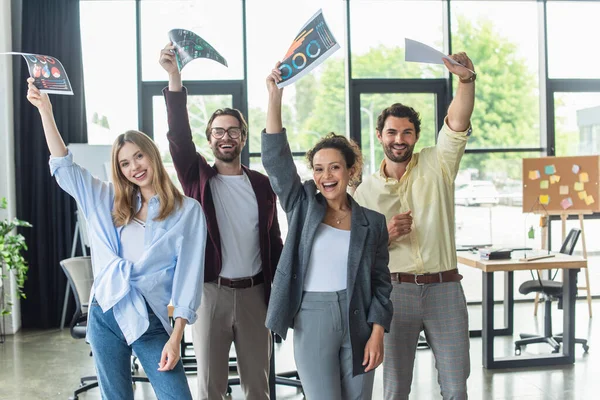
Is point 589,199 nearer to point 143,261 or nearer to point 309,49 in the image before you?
point 309,49

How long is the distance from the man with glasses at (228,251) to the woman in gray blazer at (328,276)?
21.5 inches

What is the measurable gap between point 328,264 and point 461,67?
917 millimetres

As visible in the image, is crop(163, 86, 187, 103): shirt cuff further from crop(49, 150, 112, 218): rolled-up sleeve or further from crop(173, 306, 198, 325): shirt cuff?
crop(173, 306, 198, 325): shirt cuff

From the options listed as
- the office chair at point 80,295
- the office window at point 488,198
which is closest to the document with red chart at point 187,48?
the office chair at point 80,295

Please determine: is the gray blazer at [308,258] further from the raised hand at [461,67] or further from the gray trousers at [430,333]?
the raised hand at [461,67]

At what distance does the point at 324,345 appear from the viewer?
2.15 m

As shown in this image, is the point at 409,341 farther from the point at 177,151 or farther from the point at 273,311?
the point at 177,151

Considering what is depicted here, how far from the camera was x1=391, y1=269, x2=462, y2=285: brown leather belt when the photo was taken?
2621 mm

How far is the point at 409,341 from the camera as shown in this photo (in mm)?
2633

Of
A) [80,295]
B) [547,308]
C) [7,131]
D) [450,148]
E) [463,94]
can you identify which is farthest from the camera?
[7,131]

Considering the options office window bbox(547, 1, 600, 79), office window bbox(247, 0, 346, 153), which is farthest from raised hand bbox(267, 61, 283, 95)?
office window bbox(547, 1, 600, 79)

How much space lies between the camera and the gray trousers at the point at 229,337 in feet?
9.18

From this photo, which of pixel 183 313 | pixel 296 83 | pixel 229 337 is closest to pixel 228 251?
pixel 229 337

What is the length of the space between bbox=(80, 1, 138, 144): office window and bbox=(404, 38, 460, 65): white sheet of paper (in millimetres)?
4770
